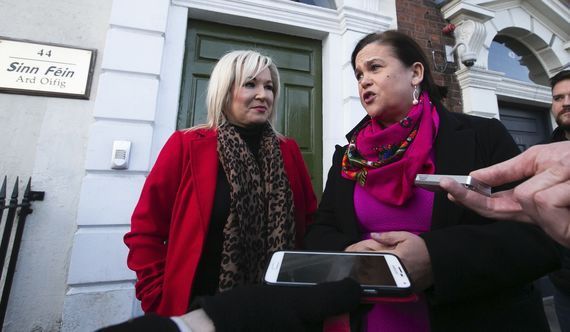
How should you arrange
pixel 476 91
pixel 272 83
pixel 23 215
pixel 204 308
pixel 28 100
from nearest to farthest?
pixel 204 308
pixel 272 83
pixel 23 215
pixel 28 100
pixel 476 91

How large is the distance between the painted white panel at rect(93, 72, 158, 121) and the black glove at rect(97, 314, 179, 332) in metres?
2.47

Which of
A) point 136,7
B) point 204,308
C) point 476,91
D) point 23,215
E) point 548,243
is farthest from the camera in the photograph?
point 476,91

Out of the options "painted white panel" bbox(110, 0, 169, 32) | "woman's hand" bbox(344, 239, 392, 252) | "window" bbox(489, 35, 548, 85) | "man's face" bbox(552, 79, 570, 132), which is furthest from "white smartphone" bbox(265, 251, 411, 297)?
"window" bbox(489, 35, 548, 85)

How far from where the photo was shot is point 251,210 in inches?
58.4

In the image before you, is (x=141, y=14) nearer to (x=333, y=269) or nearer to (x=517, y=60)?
(x=333, y=269)

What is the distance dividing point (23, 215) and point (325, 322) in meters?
2.76

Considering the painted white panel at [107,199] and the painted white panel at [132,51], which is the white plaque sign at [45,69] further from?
the painted white panel at [107,199]

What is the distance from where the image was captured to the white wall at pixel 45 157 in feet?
7.75

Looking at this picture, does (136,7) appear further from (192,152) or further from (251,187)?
(251,187)

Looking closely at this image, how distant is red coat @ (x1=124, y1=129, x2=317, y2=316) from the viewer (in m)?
1.31

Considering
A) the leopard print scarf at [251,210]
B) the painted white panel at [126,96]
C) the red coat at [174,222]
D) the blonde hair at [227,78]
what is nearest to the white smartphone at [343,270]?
the leopard print scarf at [251,210]

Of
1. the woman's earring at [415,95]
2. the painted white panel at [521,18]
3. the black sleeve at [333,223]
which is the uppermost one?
the painted white panel at [521,18]

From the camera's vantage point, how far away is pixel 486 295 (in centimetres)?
101

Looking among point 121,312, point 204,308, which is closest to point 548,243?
point 204,308
